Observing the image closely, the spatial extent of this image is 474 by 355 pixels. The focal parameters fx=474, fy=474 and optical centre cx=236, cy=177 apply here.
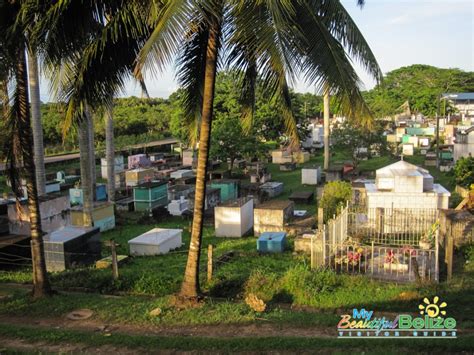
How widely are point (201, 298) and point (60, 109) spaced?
460 cm

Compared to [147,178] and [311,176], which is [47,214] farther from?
[311,176]

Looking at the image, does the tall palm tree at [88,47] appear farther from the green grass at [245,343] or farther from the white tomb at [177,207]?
the white tomb at [177,207]

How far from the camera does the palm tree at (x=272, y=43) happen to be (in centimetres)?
629

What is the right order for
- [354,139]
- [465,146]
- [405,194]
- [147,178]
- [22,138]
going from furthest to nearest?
1. [354,139]
2. [465,146]
3. [147,178]
4. [405,194]
5. [22,138]

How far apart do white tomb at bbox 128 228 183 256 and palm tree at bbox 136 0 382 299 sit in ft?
23.0

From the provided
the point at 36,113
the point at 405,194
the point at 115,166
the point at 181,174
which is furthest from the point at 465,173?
the point at 115,166

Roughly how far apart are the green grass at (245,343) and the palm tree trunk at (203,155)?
1942mm

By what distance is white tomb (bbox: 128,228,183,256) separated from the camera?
1614cm

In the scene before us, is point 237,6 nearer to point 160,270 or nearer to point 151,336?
point 151,336

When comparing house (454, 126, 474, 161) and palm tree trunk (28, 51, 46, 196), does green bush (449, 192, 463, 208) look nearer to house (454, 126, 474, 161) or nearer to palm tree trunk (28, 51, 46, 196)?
house (454, 126, 474, 161)

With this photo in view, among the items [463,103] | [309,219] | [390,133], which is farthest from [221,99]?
[463,103]

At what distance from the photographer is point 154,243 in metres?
16.1

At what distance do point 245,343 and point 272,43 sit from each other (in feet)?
14.4

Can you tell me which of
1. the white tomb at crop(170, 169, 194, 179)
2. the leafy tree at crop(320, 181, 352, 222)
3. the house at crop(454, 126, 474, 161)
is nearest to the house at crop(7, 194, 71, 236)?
the leafy tree at crop(320, 181, 352, 222)
